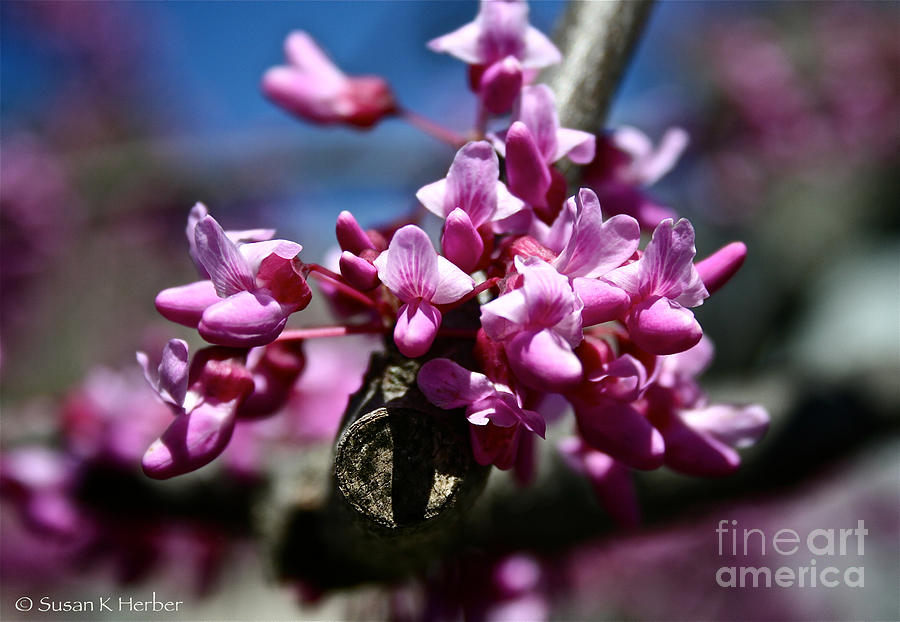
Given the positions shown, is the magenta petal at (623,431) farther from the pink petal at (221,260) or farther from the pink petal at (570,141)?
the pink petal at (221,260)

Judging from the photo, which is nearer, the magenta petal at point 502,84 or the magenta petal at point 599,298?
the magenta petal at point 599,298

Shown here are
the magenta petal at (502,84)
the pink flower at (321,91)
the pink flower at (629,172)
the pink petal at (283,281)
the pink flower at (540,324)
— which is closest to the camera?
the pink flower at (540,324)

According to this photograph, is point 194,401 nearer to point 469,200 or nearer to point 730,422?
point 469,200

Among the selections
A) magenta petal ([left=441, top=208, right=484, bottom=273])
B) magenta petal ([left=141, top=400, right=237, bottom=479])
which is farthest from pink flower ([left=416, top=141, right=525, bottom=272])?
magenta petal ([left=141, top=400, right=237, bottom=479])

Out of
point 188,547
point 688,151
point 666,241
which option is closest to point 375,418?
point 666,241

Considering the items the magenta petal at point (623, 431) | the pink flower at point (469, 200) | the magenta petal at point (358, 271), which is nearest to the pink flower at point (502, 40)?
the pink flower at point (469, 200)

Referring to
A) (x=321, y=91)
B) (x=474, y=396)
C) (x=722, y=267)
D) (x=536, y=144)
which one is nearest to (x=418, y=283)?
(x=474, y=396)

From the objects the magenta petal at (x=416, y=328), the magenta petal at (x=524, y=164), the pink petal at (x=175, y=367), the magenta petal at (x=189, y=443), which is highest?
the magenta petal at (x=524, y=164)
